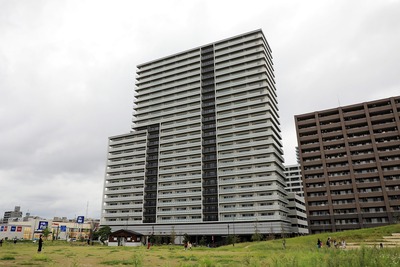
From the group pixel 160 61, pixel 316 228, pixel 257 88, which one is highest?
pixel 160 61

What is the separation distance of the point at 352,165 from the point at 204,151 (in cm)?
4414

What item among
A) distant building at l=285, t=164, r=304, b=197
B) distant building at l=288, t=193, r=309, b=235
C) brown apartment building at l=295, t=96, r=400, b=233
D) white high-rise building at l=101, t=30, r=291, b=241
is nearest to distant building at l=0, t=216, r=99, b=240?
white high-rise building at l=101, t=30, r=291, b=241

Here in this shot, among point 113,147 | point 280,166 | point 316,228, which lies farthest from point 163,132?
point 316,228

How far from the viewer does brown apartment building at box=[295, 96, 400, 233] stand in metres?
76.9

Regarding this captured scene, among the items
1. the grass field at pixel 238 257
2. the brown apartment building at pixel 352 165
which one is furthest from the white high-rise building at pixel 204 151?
the grass field at pixel 238 257

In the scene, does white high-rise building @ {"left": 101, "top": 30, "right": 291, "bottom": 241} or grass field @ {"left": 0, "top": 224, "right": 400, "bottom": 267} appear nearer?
grass field @ {"left": 0, "top": 224, "right": 400, "bottom": 267}

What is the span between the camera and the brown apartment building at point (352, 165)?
252ft

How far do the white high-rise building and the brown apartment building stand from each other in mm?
9614

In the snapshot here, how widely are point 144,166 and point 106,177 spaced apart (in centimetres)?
1671

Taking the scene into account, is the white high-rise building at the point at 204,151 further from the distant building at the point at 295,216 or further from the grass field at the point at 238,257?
the grass field at the point at 238,257

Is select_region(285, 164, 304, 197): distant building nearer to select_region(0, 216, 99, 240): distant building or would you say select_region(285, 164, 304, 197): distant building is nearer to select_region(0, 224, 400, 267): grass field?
select_region(0, 224, 400, 267): grass field

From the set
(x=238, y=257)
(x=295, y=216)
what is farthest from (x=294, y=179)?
(x=238, y=257)

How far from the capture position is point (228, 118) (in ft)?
302

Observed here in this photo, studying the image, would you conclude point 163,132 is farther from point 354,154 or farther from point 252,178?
point 354,154
